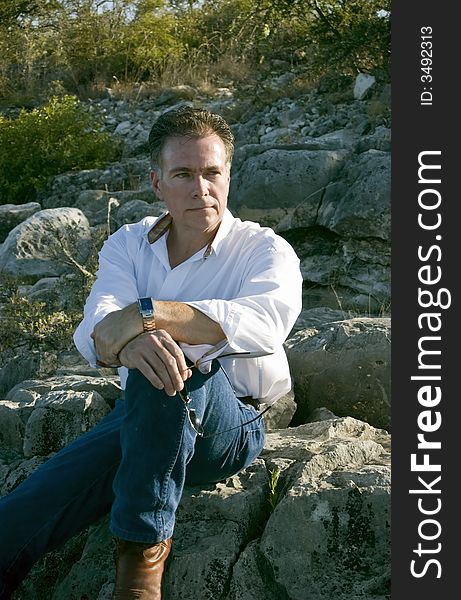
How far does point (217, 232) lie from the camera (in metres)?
3.60

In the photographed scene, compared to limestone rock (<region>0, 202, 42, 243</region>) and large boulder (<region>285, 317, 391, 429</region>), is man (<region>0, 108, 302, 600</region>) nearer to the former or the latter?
large boulder (<region>285, 317, 391, 429</region>)

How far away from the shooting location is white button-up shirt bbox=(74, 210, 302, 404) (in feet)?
10.4

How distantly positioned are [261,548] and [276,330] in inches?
28.8

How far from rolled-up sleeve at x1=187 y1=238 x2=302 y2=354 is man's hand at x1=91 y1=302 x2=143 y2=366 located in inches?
7.7

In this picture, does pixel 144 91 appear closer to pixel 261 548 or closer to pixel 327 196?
pixel 327 196

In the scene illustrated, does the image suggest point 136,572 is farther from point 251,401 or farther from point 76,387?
point 76,387

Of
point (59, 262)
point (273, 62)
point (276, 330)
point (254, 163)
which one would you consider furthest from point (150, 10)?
point (276, 330)

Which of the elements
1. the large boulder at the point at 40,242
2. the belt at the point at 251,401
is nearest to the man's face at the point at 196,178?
the belt at the point at 251,401

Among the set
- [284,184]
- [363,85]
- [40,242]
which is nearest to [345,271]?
[284,184]

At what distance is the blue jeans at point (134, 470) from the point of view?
2.86 meters

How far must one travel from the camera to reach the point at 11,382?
539 cm

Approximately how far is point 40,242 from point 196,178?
5.10 meters

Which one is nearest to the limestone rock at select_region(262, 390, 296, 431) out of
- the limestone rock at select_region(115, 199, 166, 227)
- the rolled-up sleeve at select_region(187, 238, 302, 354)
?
the rolled-up sleeve at select_region(187, 238, 302, 354)

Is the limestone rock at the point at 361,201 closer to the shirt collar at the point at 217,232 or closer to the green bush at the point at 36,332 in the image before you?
the green bush at the point at 36,332
